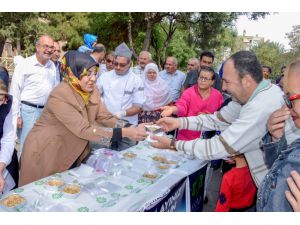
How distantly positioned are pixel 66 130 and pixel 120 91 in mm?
1697

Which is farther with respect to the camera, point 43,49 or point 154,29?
point 154,29

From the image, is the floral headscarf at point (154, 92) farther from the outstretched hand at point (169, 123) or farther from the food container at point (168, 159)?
the food container at point (168, 159)

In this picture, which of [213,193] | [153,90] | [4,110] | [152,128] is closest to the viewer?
[4,110]

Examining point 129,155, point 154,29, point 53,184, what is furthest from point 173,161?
point 154,29

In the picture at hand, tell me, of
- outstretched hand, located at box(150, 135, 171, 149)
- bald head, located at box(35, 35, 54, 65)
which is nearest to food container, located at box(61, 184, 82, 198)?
outstretched hand, located at box(150, 135, 171, 149)

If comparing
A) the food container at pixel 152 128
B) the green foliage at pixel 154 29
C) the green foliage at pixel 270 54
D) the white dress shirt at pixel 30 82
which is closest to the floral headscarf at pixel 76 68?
the food container at pixel 152 128

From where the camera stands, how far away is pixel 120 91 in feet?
12.6

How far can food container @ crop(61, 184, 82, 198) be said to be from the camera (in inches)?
71.9

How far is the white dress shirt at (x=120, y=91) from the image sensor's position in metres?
3.84

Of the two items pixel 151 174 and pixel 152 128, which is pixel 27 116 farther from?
pixel 151 174

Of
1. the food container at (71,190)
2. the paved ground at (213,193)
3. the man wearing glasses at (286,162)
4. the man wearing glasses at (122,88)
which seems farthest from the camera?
the man wearing glasses at (122,88)

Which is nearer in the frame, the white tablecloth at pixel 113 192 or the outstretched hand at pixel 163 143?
the white tablecloth at pixel 113 192

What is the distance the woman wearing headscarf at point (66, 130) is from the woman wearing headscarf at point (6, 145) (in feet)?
0.38
